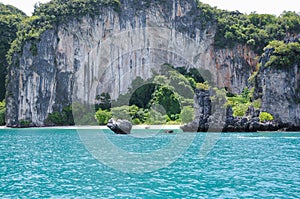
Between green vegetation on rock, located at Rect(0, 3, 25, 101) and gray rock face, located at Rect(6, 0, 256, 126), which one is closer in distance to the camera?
gray rock face, located at Rect(6, 0, 256, 126)

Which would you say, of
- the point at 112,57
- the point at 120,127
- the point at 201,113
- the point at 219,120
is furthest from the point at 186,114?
the point at 112,57

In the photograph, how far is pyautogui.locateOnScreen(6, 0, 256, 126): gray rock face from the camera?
237 feet

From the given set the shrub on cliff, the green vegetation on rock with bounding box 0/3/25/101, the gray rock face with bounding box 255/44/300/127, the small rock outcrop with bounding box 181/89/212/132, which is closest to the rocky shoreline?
the small rock outcrop with bounding box 181/89/212/132

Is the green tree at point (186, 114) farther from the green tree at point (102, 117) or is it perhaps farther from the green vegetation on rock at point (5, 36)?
the green vegetation on rock at point (5, 36)

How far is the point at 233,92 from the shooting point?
7875 centimetres

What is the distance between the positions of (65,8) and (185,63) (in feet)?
80.8

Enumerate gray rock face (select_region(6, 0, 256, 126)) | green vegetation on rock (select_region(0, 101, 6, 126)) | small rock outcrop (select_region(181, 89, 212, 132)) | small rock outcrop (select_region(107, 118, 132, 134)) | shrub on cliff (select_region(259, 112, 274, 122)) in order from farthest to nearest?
green vegetation on rock (select_region(0, 101, 6, 126)) < gray rock face (select_region(6, 0, 256, 126)) < shrub on cliff (select_region(259, 112, 274, 122)) < small rock outcrop (select_region(181, 89, 212, 132)) < small rock outcrop (select_region(107, 118, 132, 134))

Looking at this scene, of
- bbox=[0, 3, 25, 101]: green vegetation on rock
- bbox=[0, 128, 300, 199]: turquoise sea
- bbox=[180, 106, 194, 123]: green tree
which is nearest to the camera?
bbox=[0, 128, 300, 199]: turquoise sea

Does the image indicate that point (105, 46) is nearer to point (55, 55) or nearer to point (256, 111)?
point (55, 55)

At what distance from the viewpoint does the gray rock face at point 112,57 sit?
72250mm

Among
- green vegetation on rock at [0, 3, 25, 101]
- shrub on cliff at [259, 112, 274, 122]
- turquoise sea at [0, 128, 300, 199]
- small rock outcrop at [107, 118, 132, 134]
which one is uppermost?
green vegetation on rock at [0, 3, 25, 101]

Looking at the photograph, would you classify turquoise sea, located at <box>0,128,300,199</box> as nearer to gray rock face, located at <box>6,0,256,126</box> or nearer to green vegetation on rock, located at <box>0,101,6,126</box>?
gray rock face, located at <box>6,0,256,126</box>

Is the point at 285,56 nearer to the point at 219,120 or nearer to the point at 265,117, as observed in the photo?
the point at 265,117

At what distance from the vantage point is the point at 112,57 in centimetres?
7800
